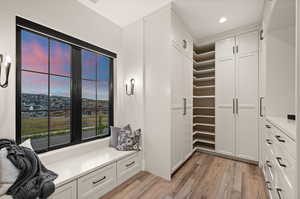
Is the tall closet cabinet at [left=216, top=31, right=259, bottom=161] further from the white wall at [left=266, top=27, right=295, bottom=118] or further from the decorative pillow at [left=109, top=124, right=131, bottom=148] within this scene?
the decorative pillow at [left=109, top=124, right=131, bottom=148]

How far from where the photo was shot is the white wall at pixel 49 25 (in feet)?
5.07

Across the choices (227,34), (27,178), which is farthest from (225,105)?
(27,178)

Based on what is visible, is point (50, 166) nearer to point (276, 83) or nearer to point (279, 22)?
point (276, 83)

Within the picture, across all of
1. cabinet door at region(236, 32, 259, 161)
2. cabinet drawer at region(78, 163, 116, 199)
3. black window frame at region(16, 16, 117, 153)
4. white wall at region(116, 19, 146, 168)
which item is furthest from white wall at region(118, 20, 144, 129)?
cabinet door at region(236, 32, 259, 161)

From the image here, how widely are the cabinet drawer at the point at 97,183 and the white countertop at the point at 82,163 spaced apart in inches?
2.9

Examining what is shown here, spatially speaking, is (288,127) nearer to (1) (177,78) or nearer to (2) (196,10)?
(1) (177,78)

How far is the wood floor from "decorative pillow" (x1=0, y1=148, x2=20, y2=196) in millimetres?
1050

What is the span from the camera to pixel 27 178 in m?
1.31

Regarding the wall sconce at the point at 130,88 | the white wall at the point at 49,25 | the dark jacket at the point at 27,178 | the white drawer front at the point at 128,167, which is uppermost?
the white wall at the point at 49,25

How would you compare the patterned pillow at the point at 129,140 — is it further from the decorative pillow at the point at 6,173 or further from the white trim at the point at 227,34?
the white trim at the point at 227,34

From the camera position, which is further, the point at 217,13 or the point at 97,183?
the point at 217,13

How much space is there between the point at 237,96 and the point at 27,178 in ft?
11.5

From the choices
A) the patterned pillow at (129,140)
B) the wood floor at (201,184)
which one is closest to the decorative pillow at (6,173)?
the wood floor at (201,184)

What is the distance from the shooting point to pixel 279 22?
1756 mm
